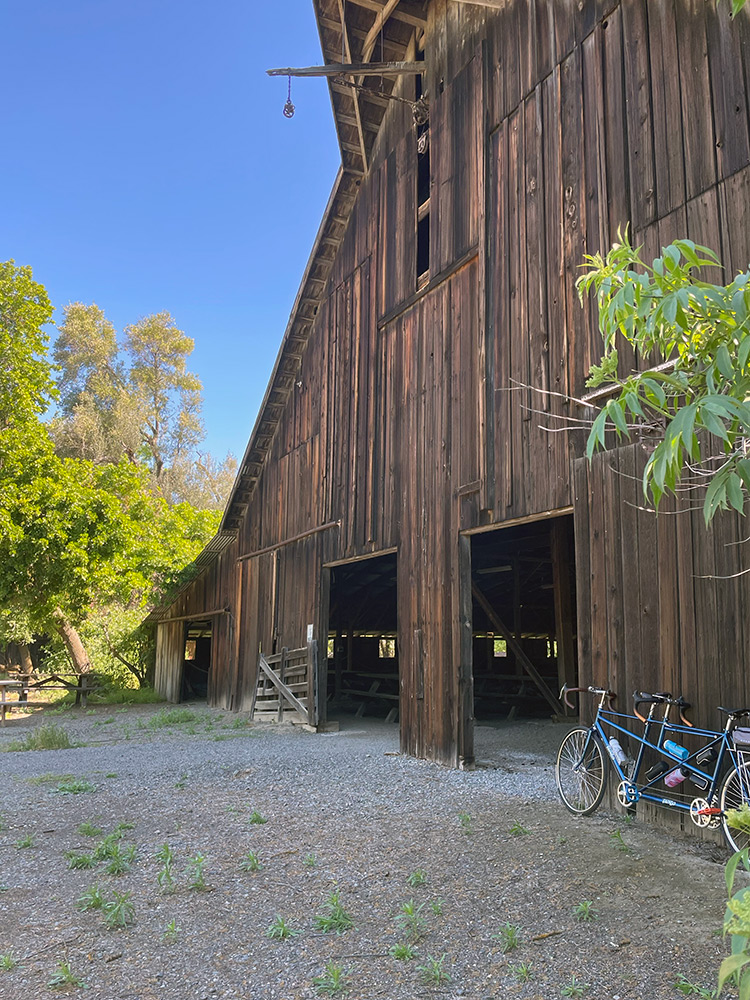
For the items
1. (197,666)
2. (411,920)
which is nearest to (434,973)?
(411,920)

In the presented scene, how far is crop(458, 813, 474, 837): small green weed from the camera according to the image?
5.22m

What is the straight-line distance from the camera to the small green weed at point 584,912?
141 inches

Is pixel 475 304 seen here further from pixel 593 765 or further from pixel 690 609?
pixel 593 765

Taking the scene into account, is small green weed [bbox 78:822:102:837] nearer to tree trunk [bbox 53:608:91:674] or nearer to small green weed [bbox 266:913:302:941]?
small green weed [bbox 266:913:302:941]

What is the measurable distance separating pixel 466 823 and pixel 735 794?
1.96m

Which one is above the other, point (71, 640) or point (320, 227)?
point (320, 227)

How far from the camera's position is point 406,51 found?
404 inches

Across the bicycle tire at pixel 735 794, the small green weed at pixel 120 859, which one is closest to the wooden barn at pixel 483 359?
the bicycle tire at pixel 735 794

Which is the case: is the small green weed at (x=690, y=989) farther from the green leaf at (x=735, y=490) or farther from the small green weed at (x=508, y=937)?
the green leaf at (x=735, y=490)

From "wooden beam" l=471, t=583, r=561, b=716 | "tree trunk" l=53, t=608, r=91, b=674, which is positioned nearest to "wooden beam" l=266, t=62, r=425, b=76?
"wooden beam" l=471, t=583, r=561, b=716

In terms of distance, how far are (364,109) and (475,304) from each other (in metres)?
4.74

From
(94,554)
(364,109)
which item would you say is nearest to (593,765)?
(364,109)

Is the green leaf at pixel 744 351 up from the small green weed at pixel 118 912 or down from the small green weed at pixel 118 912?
up

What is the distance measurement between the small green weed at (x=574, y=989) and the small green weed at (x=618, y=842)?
1.79m
